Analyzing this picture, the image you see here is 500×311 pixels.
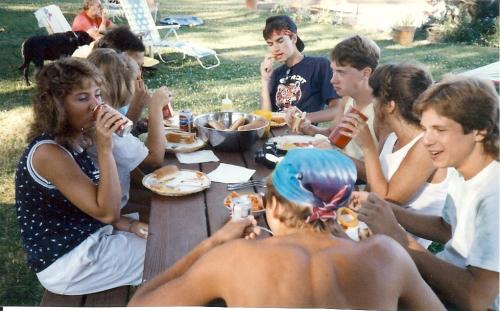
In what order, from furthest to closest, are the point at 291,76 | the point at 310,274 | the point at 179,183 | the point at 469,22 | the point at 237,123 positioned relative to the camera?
the point at 469,22 < the point at 291,76 < the point at 237,123 < the point at 179,183 < the point at 310,274

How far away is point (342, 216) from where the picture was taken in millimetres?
1351

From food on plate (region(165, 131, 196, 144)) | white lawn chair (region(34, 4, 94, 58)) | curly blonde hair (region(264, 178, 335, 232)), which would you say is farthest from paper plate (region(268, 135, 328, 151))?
white lawn chair (region(34, 4, 94, 58))

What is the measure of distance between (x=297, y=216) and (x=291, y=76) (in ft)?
5.90

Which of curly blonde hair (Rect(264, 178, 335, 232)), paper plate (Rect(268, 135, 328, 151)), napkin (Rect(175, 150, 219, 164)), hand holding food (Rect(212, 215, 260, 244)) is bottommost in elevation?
napkin (Rect(175, 150, 219, 164))

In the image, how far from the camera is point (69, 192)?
1.38 m

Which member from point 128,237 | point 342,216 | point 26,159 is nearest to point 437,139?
point 342,216

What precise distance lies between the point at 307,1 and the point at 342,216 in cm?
181

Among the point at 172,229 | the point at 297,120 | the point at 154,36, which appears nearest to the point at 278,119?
the point at 297,120

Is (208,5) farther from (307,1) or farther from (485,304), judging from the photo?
(485,304)

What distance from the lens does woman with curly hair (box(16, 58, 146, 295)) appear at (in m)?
1.38

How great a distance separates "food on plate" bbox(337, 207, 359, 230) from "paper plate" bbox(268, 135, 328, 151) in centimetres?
52

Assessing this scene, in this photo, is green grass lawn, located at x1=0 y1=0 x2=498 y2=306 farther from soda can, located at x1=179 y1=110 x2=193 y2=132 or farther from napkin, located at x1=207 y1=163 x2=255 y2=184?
napkin, located at x1=207 y1=163 x2=255 y2=184

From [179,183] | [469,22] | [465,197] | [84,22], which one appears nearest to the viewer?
[465,197]

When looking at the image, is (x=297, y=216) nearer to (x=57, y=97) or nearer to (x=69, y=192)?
(x=69, y=192)
